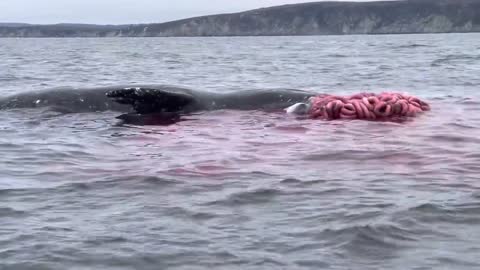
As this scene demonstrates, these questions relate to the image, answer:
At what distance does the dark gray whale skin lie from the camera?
47.6 ft

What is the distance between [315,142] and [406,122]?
2.72 m

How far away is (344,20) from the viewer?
556ft

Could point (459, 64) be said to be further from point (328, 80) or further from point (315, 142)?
point (315, 142)

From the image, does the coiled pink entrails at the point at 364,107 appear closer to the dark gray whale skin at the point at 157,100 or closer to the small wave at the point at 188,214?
the dark gray whale skin at the point at 157,100

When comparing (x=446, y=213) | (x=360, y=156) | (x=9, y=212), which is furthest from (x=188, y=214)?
(x=360, y=156)

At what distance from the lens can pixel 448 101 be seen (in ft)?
57.7

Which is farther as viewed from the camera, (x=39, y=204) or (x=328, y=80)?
(x=328, y=80)

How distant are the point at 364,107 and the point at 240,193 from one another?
21.5 feet

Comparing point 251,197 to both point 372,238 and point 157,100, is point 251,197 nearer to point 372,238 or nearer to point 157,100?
point 372,238

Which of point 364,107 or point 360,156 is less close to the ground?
point 364,107

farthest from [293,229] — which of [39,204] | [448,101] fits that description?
[448,101]

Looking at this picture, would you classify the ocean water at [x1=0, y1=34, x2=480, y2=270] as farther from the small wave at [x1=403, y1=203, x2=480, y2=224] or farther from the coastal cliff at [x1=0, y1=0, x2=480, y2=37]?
the coastal cliff at [x1=0, y1=0, x2=480, y2=37]

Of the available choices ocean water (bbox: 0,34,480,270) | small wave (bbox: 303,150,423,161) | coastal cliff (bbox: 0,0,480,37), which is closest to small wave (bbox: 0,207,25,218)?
ocean water (bbox: 0,34,480,270)

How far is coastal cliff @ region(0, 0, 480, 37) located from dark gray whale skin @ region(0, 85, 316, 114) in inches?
5585
